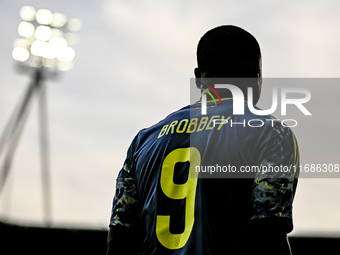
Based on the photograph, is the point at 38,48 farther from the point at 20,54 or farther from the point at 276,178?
the point at 276,178

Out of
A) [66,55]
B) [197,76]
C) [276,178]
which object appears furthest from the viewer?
[66,55]

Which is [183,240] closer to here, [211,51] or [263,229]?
[263,229]

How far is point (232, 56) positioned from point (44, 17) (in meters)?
14.5

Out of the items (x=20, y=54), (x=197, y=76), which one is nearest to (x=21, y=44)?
(x=20, y=54)

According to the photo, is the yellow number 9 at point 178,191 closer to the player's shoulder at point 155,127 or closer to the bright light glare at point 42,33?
the player's shoulder at point 155,127

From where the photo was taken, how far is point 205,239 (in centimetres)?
175

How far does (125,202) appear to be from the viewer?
2156 millimetres

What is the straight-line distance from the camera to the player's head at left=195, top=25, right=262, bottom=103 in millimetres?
2037

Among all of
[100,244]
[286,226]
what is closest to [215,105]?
[286,226]

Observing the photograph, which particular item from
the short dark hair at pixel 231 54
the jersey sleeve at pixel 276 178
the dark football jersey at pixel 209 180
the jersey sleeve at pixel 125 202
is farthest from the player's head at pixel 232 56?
the jersey sleeve at pixel 125 202

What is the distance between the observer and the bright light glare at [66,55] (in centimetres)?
1562

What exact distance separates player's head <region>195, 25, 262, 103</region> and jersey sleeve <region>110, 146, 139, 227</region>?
72 centimetres

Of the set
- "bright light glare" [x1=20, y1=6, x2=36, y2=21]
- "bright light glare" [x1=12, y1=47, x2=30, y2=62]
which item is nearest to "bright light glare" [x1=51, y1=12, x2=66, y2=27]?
"bright light glare" [x1=20, y1=6, x2=36, y2=21]

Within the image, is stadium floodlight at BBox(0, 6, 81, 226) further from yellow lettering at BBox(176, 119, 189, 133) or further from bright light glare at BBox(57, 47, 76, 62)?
yellow lettering at BBox(176, 119, 189, 133)
